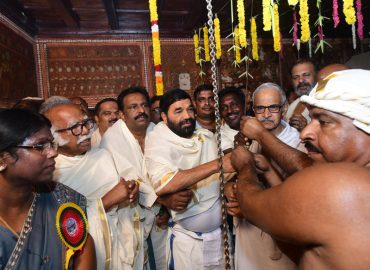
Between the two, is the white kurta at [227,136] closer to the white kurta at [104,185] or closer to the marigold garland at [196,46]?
the white kurta at [104,185]

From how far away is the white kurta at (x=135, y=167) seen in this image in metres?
2.84

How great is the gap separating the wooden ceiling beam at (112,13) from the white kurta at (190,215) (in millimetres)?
3571

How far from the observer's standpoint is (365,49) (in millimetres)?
8438

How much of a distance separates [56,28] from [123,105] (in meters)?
4.10

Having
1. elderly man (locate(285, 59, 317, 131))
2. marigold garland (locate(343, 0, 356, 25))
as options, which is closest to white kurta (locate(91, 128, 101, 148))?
elderly man (locate(285, 59, 317, 131))

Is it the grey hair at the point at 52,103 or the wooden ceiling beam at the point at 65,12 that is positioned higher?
the wooden ceiling beam at the point at 65,12

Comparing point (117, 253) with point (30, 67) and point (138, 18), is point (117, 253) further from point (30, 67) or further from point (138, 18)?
point (138, 18)

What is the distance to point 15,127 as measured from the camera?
1.62m

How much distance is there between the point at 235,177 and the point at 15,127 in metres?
1.85

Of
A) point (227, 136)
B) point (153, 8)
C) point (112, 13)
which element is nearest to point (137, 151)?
point (227, 136)

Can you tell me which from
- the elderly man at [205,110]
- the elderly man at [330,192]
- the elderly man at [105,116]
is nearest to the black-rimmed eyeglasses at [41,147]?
the elderly man at [330,192]

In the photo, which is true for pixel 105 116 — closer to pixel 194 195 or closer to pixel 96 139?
pixel 96 139

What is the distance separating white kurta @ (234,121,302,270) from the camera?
2.38 meters

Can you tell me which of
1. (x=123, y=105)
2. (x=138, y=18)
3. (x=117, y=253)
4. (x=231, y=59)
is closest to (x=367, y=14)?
(x=231, y=59)
